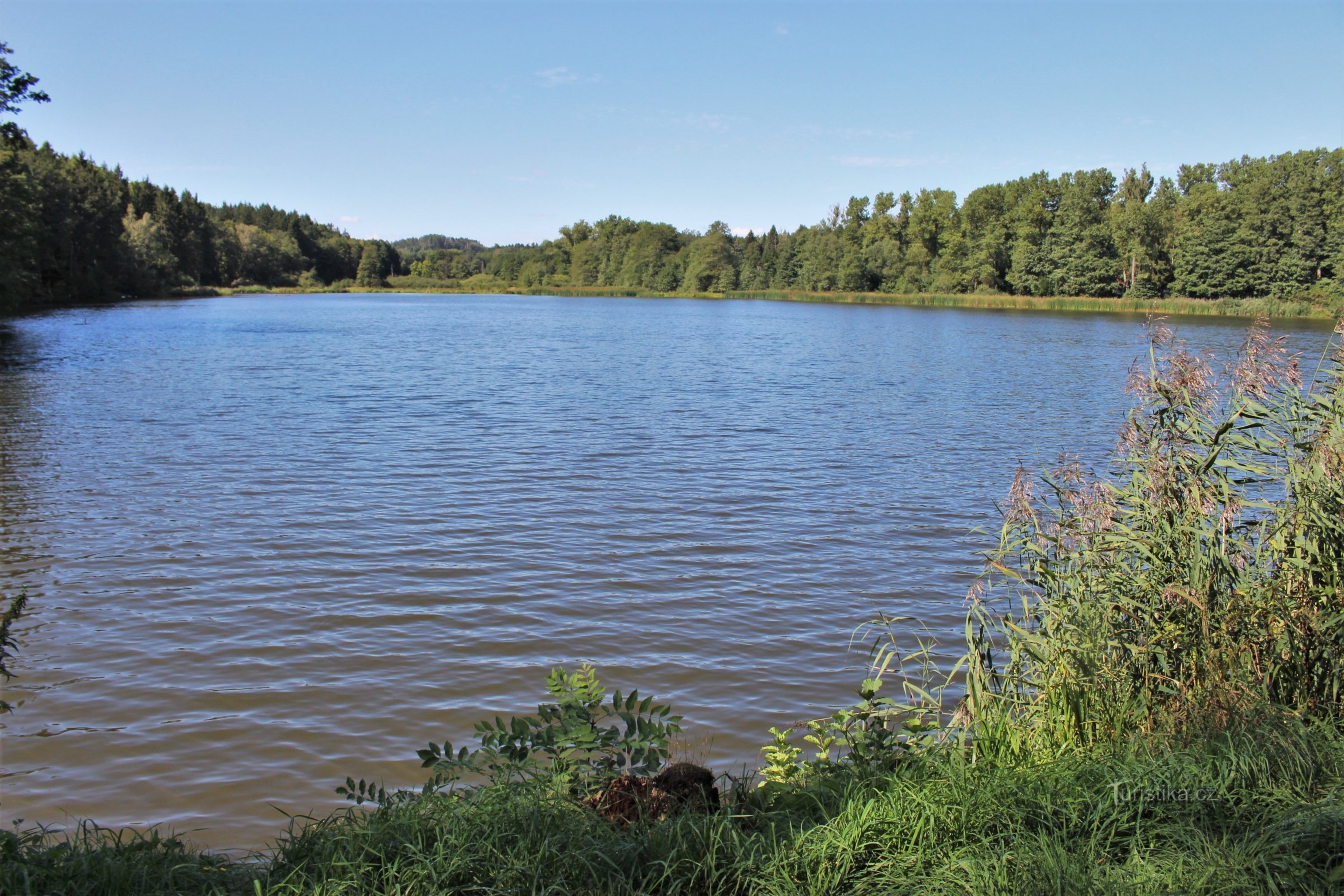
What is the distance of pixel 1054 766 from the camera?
3.68 m

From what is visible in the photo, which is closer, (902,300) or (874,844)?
(874,844)

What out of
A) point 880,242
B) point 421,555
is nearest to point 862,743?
point 421,555

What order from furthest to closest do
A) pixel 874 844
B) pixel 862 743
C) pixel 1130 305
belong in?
pixel 1130 305 → pixel 862 743 → pixel 874 844

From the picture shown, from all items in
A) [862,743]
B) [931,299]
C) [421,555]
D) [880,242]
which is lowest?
[421,555]

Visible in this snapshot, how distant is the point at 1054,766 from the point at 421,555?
260 inches

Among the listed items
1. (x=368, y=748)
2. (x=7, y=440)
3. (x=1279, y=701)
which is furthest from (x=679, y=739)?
(x=7, y=440)

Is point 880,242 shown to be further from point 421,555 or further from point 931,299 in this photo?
point 421,555

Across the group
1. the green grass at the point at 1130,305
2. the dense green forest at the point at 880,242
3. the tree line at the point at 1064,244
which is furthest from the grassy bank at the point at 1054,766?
the tree line at the point at 1064,244

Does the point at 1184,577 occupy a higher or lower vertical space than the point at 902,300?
lower

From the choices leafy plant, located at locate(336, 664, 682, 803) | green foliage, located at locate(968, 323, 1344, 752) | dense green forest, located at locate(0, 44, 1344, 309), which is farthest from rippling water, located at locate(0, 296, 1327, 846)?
dense green forest, located at locate(0, 44, 1344, 309)

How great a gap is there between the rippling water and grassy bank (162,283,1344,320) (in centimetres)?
446

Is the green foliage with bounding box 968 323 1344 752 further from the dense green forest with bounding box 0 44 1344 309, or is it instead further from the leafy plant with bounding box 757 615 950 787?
the dense green forest with bounding box 0 44 1344 309

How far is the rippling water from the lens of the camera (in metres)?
5.34

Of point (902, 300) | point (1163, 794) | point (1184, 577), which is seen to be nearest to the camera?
point (1163, 794)
